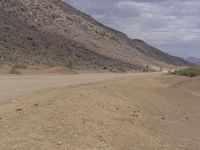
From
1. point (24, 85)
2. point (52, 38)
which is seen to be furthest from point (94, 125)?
point (52, 38)

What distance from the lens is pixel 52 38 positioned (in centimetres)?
9256

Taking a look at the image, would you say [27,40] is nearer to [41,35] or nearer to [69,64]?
[41,35]

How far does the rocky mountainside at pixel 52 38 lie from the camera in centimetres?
7974

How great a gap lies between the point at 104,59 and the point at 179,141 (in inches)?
3262

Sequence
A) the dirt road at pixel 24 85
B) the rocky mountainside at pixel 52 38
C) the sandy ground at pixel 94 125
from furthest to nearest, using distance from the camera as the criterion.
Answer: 1. the rocky mountainside at pixel 52 38
2. the dirt road at pixel 24 85
3. the sandy ground at pixel 94 125

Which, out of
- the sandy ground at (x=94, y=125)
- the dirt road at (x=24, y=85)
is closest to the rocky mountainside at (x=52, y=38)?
the dirt road at (x=24, y=85)

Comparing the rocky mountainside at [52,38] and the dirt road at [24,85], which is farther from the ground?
the rocky mountainside at [52,38]

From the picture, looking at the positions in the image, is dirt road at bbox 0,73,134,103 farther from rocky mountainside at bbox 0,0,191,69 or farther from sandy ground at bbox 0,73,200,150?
rocky mountainside at bbox 0,0,191,69

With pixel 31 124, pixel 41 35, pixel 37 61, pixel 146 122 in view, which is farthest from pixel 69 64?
pixel 31 124

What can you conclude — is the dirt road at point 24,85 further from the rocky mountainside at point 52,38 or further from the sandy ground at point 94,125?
the rocky mountainside at point 52,38

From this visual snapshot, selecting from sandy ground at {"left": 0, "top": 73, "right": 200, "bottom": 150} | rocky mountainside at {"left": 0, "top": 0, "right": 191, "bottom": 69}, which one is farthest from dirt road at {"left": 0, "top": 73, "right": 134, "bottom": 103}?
rocky mountainside at {"left": 0, "top": 0, "right": 191, "bottom": 69}

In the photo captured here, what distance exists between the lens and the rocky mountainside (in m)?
79.7

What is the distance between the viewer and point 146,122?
17.8 m

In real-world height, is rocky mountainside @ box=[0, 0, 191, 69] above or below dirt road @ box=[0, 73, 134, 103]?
above
